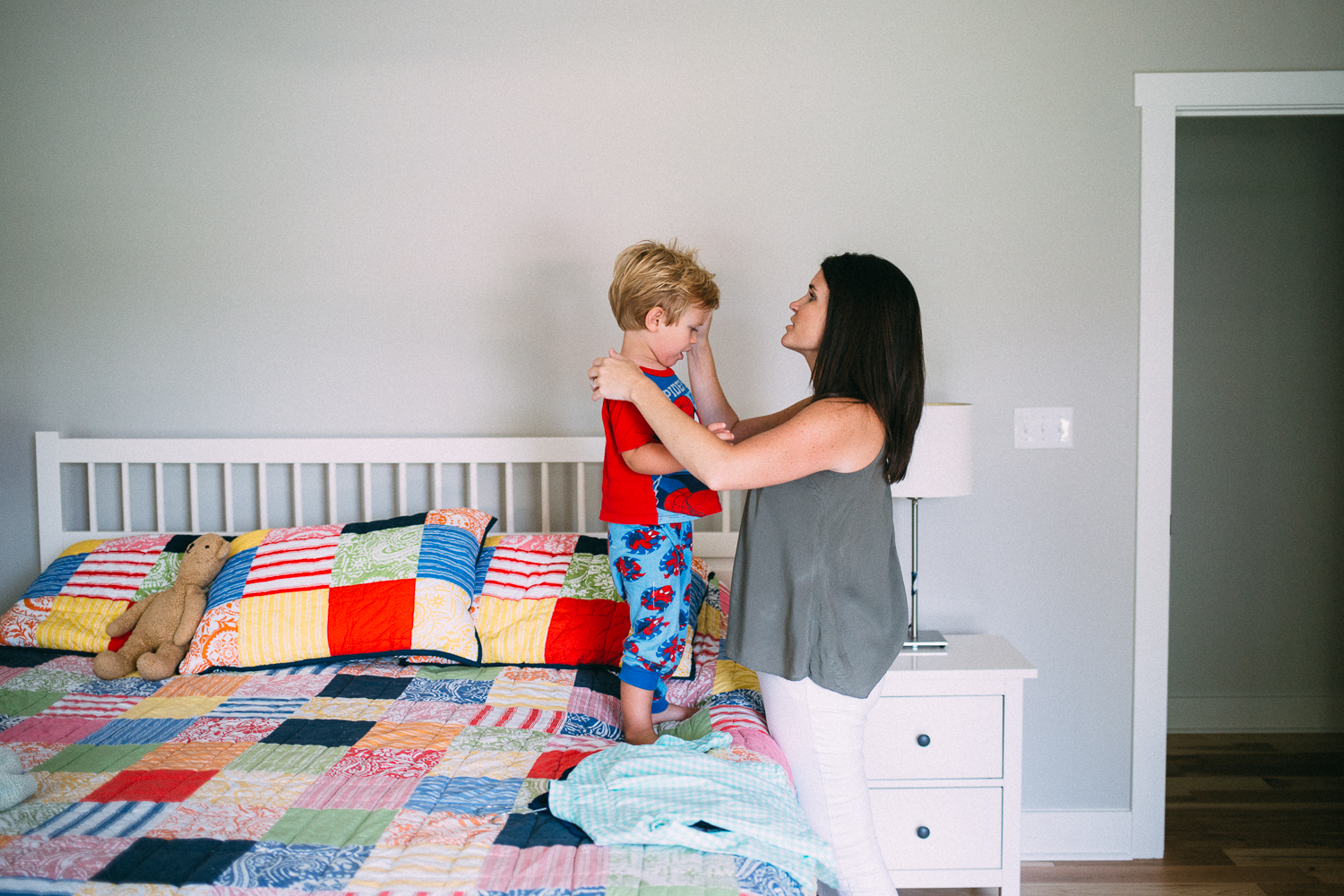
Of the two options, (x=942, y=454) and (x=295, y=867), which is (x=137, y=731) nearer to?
(x=295, y=867)

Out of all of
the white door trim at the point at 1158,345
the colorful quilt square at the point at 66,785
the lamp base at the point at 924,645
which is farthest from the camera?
the white door trim at the point at 1158,345

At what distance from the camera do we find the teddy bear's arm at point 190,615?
1829mm

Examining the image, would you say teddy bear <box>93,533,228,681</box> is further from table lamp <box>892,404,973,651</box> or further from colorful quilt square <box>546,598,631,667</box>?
table lamp <box>892,404,973,651</box>

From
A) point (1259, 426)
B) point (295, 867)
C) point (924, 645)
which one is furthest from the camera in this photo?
point (1259, 426)

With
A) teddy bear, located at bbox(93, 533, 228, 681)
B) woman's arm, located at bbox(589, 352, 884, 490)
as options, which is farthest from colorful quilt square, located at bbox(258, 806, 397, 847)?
Result: teddy bear, located at bbox(93, 533, 228, 681)

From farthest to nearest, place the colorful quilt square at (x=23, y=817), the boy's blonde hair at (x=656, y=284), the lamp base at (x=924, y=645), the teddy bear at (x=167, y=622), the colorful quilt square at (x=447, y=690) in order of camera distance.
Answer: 1. the lamp base at (x=924, y=645)
2. the teddy bear at (x=167, y=622)
3. the colorful quilt square at (x=447, y=690)
4. the boy's blonde hair at (x=656, y=284)
5. the colorful quilt square at (x=23, y=817)

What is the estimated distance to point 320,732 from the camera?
4.81ft

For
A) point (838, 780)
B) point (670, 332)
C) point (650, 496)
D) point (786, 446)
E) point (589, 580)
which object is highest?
point (670, 332)

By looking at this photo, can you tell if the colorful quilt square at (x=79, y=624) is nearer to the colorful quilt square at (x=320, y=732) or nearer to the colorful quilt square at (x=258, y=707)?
the colorful quilt square at (x=258, y=707)

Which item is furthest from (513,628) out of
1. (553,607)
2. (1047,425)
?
(1047,425)

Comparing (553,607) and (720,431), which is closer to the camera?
(720,431)

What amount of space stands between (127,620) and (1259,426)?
12.1ft

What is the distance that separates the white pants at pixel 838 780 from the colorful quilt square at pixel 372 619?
88cm

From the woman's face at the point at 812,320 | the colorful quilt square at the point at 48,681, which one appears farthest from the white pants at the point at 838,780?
the colorful quilt square at the point at 48,681
